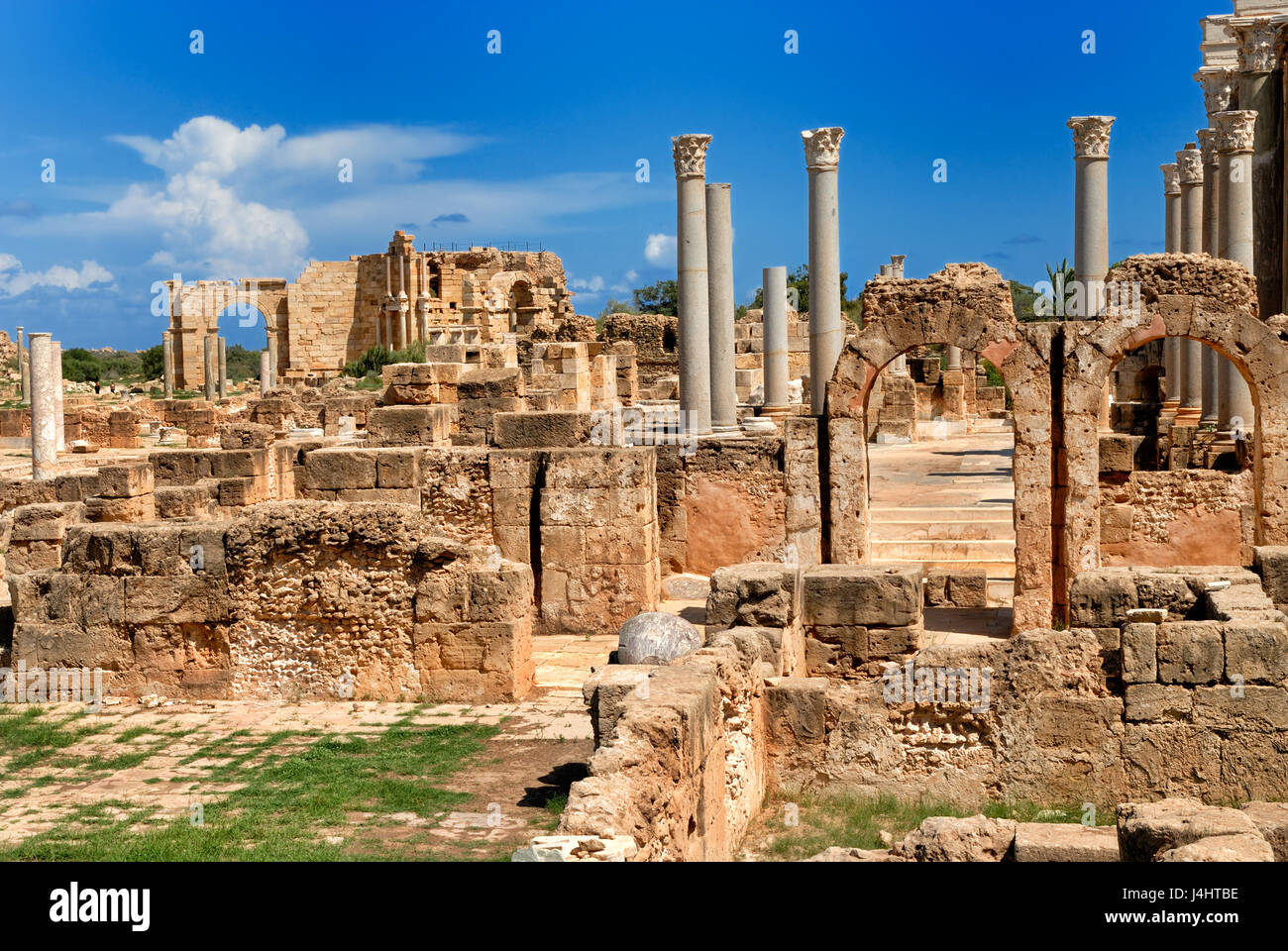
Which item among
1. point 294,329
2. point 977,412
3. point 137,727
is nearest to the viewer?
point 137,727

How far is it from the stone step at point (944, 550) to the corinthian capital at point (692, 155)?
206 inches

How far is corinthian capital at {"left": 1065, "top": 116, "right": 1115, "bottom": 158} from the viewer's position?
58.0ft

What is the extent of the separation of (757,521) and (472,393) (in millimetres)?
4438

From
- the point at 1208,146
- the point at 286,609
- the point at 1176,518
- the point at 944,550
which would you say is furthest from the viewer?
the point at 1208,146

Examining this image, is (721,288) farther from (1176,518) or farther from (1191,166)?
(1191,166)

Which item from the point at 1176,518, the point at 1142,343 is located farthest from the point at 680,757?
the point at 1176,518

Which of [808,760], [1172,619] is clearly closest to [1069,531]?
[1172,619]

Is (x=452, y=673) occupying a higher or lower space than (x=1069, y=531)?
lower

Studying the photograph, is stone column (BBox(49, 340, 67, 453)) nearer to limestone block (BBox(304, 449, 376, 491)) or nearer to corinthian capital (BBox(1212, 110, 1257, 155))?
limestone block (BBox(304, 449, 376, 491))

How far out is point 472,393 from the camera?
16.9 meters

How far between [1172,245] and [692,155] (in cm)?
1489

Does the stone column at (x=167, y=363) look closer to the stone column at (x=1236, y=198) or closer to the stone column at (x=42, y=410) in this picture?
the stone column at (x=42, y=410)

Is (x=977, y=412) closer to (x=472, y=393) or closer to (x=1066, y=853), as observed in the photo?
(x=472, y=393)

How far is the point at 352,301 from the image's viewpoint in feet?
174
